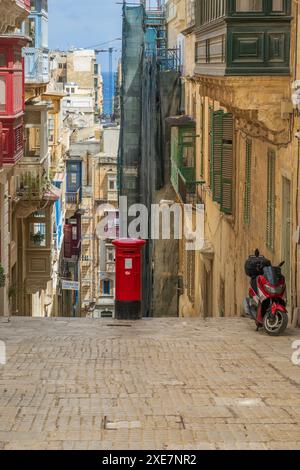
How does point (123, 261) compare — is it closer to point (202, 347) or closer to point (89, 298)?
point (202, 347)

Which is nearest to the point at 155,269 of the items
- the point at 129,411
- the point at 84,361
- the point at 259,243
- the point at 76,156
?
the point at 259,243

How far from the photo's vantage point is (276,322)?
1100 cm

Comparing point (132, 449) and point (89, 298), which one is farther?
point (89, 298)

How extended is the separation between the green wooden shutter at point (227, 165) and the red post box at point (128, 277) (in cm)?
407

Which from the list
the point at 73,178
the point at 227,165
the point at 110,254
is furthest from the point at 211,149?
the point at 110,254

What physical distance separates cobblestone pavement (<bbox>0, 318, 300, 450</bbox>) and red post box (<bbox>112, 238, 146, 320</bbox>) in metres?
0.88

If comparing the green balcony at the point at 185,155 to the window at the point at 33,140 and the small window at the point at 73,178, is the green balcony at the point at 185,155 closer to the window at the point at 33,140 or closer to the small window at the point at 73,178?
the window at the point at 33,140

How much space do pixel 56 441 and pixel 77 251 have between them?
42.3 m

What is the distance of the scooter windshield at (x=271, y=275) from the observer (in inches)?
432

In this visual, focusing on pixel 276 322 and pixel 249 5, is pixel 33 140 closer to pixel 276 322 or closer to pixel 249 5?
pixel 249 5

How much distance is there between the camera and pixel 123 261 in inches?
511

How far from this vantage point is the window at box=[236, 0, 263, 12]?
11.5 meters

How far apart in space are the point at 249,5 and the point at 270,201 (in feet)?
9.32

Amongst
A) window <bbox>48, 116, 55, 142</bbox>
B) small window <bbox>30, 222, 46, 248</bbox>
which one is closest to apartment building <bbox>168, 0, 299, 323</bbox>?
small window <bbox>30, 222, 46, 248</bbox>
